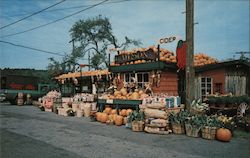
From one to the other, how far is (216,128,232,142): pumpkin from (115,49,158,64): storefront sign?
6.54 meters

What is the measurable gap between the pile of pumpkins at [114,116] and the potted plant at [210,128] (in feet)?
14.3

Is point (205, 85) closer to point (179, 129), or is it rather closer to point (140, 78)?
point (140, 78)

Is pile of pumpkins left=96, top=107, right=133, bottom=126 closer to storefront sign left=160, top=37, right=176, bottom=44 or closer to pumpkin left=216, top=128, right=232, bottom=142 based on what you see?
storefront sign left=160, top=37, right=176, bottom=44

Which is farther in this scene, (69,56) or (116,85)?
(69,56)

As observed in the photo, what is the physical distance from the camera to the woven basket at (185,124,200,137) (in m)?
9.88

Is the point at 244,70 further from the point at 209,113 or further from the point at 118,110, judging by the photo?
the point at 118,110

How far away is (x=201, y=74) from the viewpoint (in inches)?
626

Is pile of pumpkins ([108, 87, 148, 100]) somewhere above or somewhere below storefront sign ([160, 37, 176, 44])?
below

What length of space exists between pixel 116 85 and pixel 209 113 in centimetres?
664

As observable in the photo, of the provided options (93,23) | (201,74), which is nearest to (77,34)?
(93,23)

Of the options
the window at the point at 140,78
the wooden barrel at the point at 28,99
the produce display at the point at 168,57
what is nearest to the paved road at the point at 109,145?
the window at the point at 140,78

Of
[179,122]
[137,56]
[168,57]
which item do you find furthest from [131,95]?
[179,122]

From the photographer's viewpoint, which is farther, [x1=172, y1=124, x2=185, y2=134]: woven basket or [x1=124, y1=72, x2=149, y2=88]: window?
[x1=124, y1=72, x2=149, y2=88]: window

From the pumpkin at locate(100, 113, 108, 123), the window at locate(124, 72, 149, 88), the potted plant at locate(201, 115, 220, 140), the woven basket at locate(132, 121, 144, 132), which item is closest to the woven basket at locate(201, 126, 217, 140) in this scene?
the potted plant at locate(201, 115, 220, 140)
